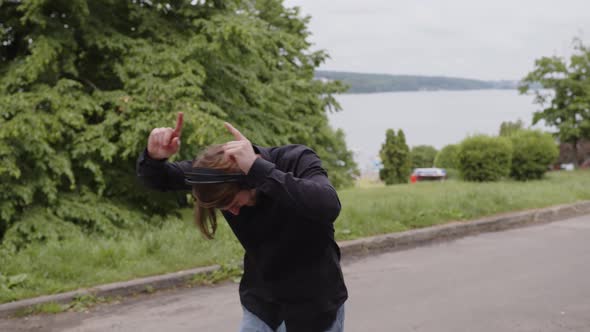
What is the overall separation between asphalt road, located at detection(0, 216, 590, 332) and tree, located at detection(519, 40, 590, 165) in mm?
12487

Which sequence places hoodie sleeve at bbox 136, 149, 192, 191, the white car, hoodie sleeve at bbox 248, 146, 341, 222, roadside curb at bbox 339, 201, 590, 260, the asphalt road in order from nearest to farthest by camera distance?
hoodie sleeve at bbox 248, 146, 341, 222, hoodie sleeve at bbox 136, 149, 192, 191, the asphalt road, roadside curb at bbox 339, 201, 590, 260, the white car

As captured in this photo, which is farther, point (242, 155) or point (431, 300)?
point (431, 300)

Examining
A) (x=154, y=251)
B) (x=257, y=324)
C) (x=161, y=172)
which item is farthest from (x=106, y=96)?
(x=257, y=324)

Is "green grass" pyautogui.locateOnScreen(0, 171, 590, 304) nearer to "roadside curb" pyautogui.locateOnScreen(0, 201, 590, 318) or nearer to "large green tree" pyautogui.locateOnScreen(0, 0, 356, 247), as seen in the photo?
"roadside curb" pyautogui.locateOnScreen(0, 201, 590, 318)

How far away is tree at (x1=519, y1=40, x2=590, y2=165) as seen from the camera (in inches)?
758

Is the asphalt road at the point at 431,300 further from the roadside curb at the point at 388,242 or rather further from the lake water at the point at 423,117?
the lake water at the point at 423,117

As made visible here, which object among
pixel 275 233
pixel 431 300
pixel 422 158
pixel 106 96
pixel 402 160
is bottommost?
pixel 422 158

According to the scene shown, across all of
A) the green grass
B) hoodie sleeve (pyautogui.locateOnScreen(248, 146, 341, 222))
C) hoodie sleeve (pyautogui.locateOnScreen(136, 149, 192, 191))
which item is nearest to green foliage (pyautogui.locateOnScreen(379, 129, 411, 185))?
the green grass

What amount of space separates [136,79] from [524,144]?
11.6 meters

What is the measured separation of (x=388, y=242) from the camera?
8.59m

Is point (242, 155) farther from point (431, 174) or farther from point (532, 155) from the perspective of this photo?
point (431, 174)

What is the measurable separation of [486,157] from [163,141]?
14598 mm

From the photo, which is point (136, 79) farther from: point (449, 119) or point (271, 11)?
point (449, 119)

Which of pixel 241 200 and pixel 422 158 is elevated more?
pixel 241 200
